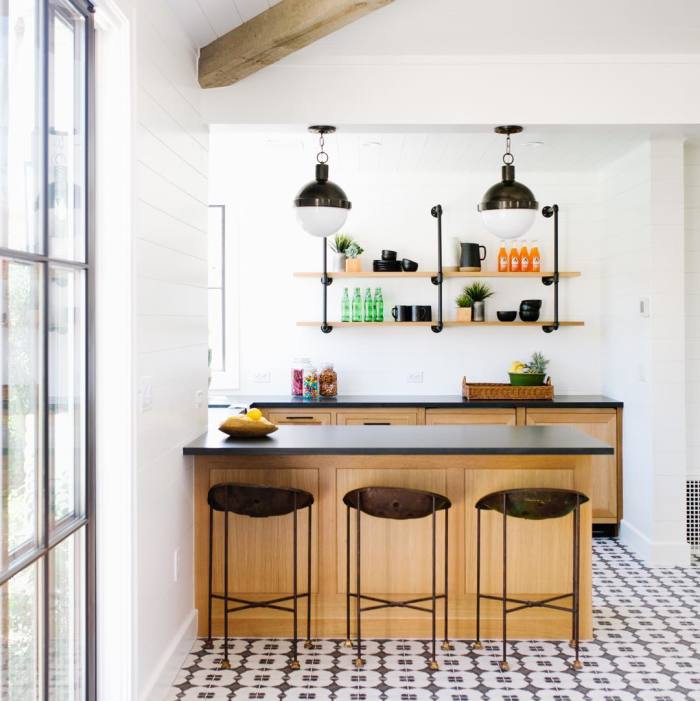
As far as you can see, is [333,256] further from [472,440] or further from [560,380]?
[472,440]


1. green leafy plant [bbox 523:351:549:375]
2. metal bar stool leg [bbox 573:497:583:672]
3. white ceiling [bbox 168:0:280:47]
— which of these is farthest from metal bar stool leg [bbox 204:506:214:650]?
green leafy plant [bbox 523:351:549:375]

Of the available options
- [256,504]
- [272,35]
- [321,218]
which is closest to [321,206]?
[321,218]

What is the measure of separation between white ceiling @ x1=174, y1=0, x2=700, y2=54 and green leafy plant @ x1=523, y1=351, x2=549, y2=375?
8.51ft

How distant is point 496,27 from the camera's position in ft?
11.3

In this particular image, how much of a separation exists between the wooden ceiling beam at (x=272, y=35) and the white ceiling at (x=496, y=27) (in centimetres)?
5

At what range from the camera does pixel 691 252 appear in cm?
518

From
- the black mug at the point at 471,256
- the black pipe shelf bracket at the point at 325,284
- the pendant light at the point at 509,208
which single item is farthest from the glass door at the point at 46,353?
the black mug at the point at 471,256

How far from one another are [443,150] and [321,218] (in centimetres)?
186

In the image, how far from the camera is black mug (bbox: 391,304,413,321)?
5.85 meters

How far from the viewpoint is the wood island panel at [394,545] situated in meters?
3.59

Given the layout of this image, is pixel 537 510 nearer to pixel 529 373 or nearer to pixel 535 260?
pixel 529 373

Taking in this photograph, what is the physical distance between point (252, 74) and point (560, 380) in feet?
11.4

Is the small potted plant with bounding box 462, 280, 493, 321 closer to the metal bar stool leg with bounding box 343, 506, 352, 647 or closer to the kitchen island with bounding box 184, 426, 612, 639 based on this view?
the kitchen island with bounding box 184, 426, 612, 639

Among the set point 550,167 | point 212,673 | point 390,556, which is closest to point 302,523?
point 390,556
